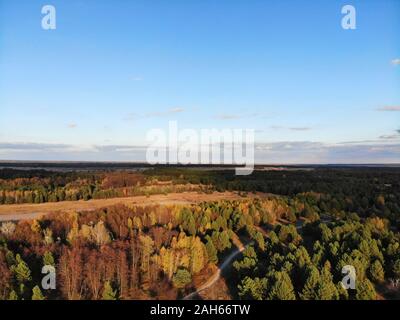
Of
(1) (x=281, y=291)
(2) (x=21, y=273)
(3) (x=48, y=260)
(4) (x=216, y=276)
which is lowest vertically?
(4) (x=216, y=276)

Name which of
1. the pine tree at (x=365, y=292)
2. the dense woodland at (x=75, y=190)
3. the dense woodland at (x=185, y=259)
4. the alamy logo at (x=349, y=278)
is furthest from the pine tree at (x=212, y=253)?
the dense woodland at (x=75, y=190)

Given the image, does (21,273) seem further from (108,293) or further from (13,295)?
(108,293)

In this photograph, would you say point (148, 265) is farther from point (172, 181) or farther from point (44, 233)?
point (172, 181)

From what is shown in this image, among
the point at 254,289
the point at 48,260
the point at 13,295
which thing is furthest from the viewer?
the point at 48,260

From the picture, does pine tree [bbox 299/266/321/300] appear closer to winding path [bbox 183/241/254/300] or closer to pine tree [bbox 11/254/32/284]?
winding path [bbox 183/241/254/300]

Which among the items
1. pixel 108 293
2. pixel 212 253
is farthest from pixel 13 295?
pixel 212 253

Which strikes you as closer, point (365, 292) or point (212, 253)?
point (365, 292)

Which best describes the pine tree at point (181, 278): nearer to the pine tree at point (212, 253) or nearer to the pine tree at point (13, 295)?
the pine tree at point (212, 253)

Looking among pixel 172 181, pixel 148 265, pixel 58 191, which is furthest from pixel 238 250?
pixel 172 181

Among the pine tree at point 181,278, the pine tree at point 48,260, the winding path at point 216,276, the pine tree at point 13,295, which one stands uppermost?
the pine tree at point 48,260
